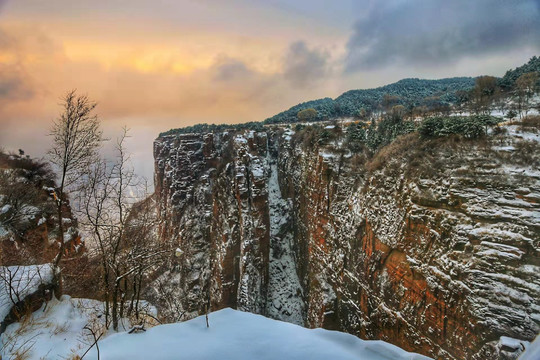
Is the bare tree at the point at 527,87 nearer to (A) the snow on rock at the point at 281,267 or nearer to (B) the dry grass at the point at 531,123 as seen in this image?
(B) the dry grass at the point at 531,123

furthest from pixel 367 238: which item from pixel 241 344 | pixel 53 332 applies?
pixel 53 332

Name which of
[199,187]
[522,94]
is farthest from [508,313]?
[199,187]

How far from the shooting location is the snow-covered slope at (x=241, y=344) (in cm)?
369

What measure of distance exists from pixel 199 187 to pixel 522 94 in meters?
37.3

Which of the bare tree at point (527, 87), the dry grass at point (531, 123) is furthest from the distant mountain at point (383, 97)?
the dry grass at point (531, 123)

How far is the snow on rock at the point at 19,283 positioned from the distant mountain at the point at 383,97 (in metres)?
45.7

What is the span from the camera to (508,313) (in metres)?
9.59

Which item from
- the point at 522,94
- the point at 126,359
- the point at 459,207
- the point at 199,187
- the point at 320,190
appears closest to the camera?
the point at 126,359

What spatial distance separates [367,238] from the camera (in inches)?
716

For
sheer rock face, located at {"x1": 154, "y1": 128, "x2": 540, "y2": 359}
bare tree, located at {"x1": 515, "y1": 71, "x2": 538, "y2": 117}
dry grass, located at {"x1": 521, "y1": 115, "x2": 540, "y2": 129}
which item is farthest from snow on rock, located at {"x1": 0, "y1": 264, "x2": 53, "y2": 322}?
bare tree, located at {"x1": 515, "y1": 71, "x2": 538, "y2": 117}

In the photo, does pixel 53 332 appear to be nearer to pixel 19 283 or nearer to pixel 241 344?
pixel 19 283

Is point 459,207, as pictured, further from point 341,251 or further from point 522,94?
point 522,94

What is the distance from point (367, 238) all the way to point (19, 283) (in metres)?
18.3

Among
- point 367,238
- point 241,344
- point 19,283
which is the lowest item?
point 367,238
